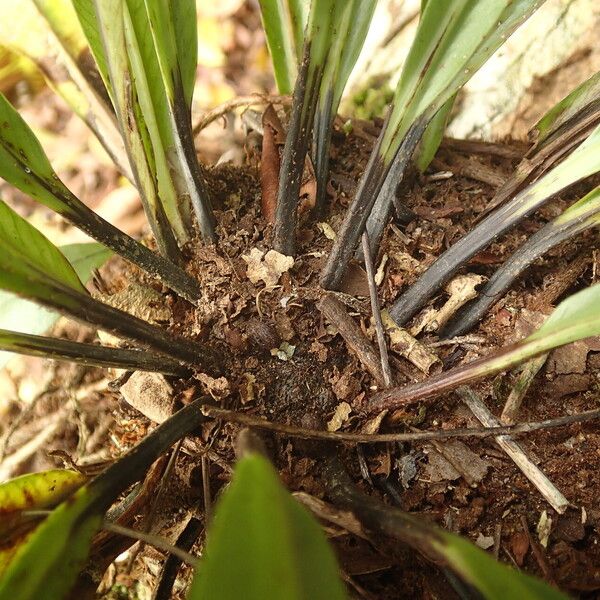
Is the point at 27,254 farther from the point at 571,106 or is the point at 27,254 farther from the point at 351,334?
the point at 571,106

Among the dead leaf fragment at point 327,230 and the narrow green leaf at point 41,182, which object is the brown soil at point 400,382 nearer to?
the dead leaf fragment at point 327,230

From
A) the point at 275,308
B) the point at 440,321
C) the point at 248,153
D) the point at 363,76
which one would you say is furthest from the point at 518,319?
the point at 363,76

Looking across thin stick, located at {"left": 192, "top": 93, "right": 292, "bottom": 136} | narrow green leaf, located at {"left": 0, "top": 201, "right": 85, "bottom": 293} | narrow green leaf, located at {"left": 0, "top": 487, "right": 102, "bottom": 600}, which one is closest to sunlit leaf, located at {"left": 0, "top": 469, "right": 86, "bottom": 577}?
narrow green leaf, located at {"left": 0, "top": 487, "right": 102, "bottom": 600}

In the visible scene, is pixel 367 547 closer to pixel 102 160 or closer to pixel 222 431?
pixel 222 431

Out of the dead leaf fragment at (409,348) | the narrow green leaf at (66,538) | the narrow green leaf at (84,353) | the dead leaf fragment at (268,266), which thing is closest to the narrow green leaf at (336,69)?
the dead leaf fragment at (268,266)

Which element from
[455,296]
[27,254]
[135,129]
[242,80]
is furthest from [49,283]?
[242,80]
